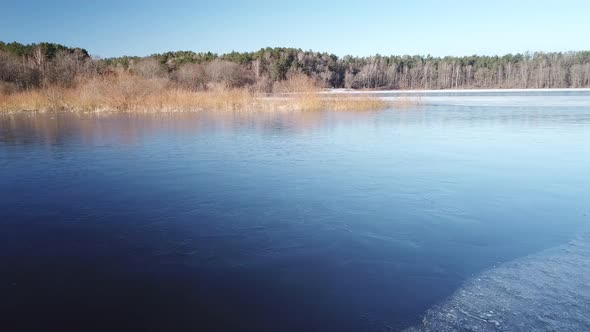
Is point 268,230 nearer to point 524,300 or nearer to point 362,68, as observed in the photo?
point 524,300

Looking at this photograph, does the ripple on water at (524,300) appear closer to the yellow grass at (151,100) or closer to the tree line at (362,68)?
the yellow grass at (151,100)

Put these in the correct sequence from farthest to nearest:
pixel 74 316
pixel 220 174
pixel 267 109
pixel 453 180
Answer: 1. pixel 267 109
2. pixel 220 174
3. pixel 453 180
4. pixel 74 316

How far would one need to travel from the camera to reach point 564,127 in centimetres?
1125

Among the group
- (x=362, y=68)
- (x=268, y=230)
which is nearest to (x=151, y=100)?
(x=268, y=230)

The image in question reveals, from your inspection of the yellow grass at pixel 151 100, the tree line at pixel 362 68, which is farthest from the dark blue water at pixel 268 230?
the tree line at pixel 362 68

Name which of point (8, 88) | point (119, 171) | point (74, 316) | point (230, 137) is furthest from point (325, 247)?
point (8, 88)

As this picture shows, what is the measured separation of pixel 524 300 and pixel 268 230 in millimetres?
2170

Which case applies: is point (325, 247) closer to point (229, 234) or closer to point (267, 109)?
point (229, 234)

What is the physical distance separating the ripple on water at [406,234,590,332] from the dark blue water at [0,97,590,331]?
143mm

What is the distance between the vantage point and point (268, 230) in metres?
4.04

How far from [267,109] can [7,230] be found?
16.2 metres

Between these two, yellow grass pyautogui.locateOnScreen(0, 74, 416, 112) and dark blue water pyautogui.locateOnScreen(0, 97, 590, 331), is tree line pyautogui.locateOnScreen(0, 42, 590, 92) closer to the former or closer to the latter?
yellow grass pyautogui.locateOnScreen(0, 74, 416, 112)

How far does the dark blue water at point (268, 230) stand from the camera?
2703mm

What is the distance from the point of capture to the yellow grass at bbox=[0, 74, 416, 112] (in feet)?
67.0
